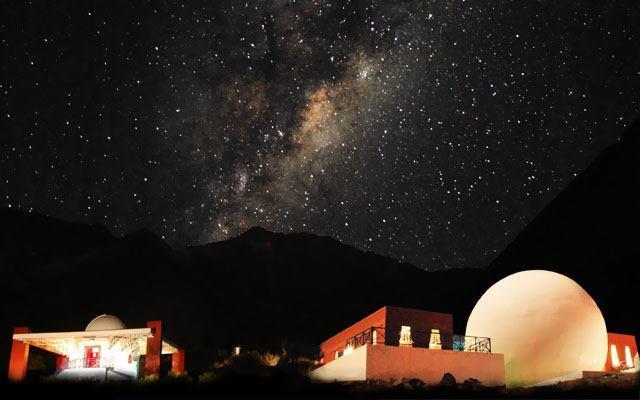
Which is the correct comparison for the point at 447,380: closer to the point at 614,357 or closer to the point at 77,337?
the point at 614,357

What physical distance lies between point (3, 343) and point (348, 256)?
199 ft

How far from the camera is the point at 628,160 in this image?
348ft

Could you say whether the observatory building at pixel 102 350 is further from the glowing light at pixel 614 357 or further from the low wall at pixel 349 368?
the glowing light at pixel 614 357

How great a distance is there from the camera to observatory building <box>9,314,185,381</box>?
27.9m

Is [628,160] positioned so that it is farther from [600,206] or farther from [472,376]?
[472,376]

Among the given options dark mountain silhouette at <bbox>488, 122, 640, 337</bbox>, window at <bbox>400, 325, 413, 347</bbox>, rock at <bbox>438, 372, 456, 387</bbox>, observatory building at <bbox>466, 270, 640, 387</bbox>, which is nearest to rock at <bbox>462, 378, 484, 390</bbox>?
rock at <bbox>438, 372, 456, 387</bbox>

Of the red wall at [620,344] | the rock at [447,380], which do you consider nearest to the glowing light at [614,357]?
the red wall at [620,344]

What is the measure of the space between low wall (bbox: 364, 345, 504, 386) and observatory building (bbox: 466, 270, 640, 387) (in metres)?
1.36

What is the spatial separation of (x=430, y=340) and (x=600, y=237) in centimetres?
7106

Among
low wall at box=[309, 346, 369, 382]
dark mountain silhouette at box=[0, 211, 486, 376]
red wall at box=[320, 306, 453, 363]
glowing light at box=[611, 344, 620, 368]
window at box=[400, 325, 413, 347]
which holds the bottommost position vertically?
low wall at box=[309, 346, 369, 382]

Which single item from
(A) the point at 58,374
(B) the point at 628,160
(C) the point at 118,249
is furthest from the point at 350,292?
(A) the point at 58,374

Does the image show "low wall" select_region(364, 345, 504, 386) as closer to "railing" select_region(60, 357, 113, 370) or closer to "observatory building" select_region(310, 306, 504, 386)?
"observatory building" select_region(310, 306, 504, 386)

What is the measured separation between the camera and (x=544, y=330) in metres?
26.4

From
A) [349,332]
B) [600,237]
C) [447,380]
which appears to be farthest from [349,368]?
[600,237]
